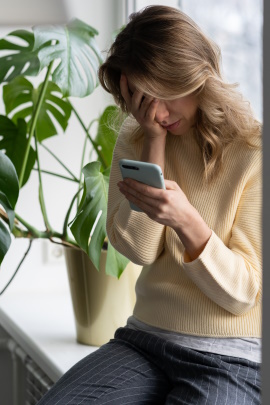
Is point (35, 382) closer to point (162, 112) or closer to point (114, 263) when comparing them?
point (114, 263)

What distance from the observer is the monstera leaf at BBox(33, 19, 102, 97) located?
1678 millimetres

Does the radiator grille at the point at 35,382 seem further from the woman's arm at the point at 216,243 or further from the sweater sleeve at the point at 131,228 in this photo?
the woman's arm at the point at 216,243

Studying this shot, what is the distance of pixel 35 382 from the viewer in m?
1.99

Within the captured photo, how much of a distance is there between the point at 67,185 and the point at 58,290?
37cm

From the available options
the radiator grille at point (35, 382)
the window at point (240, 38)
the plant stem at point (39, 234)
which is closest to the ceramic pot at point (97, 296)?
the plant stem at point (39, 234)

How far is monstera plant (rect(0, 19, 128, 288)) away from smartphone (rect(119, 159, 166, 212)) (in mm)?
284

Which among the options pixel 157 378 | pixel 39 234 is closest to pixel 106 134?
pixel 39 234

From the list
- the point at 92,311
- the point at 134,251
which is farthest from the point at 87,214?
the point at 92,311

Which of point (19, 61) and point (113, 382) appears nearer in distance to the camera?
point (113, 382)

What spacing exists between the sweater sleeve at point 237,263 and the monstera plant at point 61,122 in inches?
15.7

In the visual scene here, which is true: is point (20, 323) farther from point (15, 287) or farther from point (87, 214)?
point (87, 214)

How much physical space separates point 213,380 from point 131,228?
37 cm

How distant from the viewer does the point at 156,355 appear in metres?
1.38

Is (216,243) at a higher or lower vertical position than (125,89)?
lower
